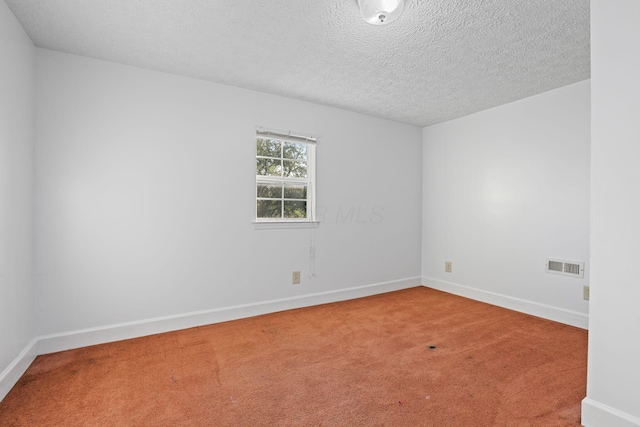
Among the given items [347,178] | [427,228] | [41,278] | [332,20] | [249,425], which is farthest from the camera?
[427,228]

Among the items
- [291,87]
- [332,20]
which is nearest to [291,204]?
[291,87]

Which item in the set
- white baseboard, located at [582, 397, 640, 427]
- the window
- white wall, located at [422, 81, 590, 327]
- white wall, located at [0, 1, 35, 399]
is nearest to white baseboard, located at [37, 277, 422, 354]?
white wall, located at [0, 1, 35, 399]

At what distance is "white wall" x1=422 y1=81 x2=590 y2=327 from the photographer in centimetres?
300

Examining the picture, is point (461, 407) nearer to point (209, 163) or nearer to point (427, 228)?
point (209, 163)

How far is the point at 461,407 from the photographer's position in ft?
5.57

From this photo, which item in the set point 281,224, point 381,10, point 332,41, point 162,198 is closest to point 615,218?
point 381,10

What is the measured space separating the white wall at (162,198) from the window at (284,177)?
0.12 m

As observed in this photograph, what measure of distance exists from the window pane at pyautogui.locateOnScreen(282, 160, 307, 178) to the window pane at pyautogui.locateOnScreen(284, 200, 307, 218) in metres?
0.32

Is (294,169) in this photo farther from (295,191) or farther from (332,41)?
→ (332,41)

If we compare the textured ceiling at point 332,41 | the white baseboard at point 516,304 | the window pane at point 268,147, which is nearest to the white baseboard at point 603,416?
the white baseboard at point 516,304

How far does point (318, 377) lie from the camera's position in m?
2.01

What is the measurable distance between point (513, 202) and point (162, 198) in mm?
3713

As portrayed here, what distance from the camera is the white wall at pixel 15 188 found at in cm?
181

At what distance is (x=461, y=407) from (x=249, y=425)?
3.79 feet
